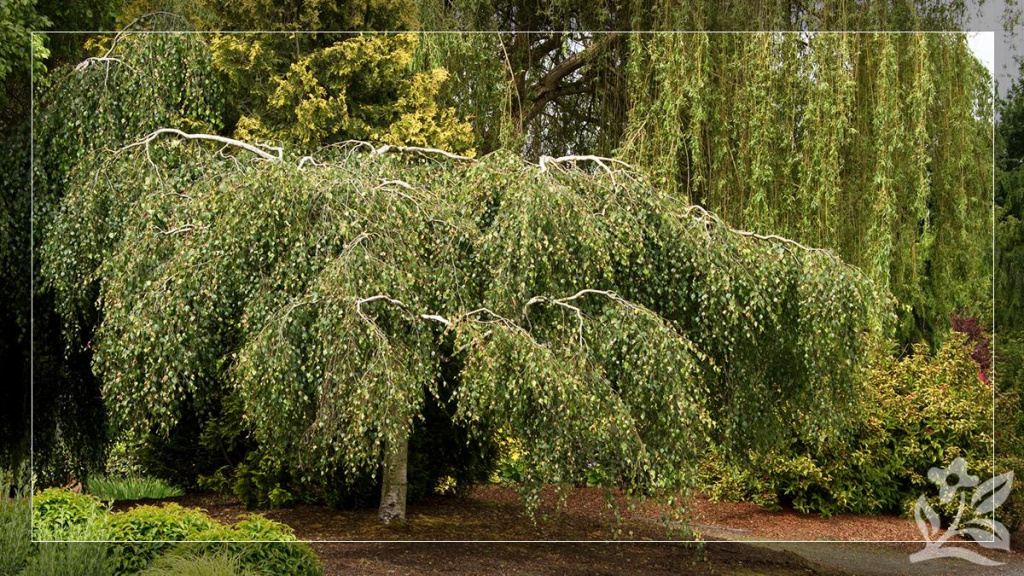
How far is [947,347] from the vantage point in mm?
6793

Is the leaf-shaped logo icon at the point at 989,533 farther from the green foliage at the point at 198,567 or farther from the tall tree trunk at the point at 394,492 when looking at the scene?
the green foliage at the point at 198,567

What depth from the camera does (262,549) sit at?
4582mm

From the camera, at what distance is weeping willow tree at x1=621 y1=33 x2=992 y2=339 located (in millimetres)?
6203

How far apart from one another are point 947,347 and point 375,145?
13.4 ft

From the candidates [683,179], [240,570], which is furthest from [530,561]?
[683,179]

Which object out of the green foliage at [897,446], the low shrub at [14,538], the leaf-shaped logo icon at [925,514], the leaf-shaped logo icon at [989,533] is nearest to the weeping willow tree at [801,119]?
the green foliage at [897,446]

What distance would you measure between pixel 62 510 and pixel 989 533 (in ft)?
19.0

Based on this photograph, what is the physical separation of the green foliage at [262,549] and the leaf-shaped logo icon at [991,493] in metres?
4.68

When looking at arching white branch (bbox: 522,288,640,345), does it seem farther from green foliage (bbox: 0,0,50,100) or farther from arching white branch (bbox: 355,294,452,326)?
green foliage (bbox: 0,0,50,100)

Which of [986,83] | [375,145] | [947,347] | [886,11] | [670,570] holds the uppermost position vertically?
[886,11]

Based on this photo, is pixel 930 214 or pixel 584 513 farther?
pixel 930 214

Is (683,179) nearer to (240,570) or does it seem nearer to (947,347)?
(947,347)
